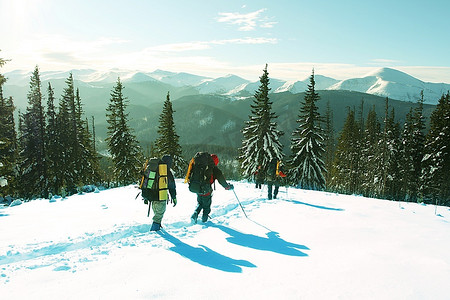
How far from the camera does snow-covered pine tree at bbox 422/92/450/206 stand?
3206 centimetres

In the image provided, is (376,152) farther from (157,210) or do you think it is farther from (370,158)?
(157,210)

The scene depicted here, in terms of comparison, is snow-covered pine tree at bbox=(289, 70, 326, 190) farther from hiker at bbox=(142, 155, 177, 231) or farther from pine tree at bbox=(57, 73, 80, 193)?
pine tree at bbox=(57, 73, 80, 193)

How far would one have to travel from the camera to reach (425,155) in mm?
33875

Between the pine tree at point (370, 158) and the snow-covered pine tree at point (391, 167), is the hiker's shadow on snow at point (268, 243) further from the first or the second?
the snow-covered pine tree at point (391, 167)

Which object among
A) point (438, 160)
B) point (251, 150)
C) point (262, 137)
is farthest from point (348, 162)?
point (251, 150)

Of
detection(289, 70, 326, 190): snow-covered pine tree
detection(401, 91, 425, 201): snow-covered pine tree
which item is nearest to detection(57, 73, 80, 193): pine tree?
detection(289, 70, 326, 190): snow-covered pine tree

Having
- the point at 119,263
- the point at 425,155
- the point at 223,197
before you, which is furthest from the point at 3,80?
the point at 425,155

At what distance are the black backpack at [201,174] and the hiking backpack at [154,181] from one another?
1.14 m

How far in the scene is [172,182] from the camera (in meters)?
7.77

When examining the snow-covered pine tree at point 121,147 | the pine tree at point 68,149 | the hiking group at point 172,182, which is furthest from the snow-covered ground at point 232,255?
the snow-covered pine tree at point 121,147

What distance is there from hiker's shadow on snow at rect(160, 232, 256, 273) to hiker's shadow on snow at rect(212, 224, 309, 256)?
93cm

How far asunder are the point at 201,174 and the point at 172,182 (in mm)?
1036

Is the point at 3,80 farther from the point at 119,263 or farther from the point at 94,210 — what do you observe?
the point at 119,263

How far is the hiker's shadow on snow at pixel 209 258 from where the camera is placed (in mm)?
5020
